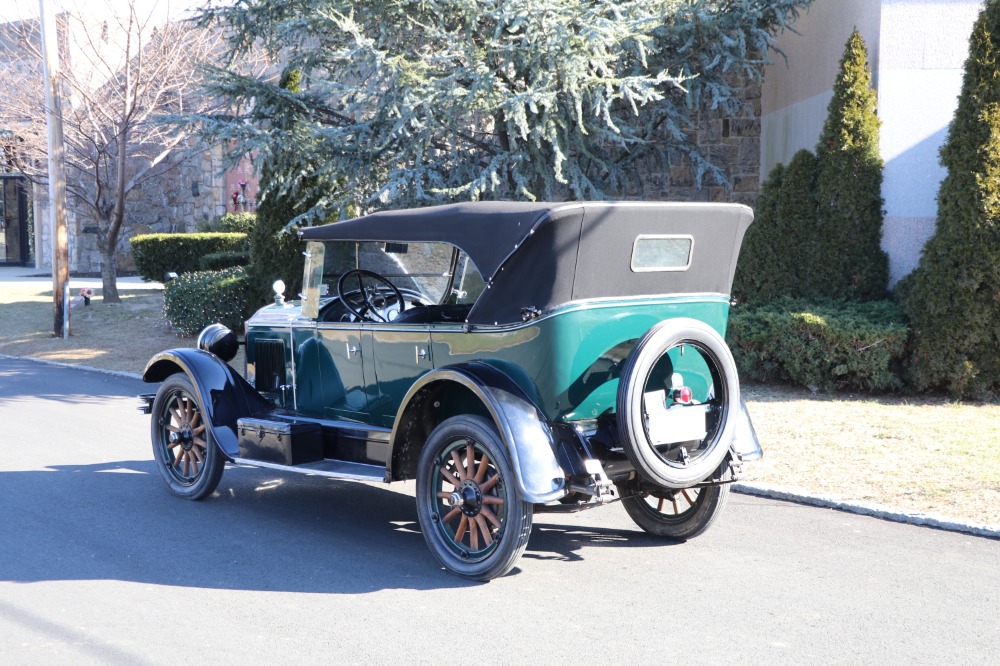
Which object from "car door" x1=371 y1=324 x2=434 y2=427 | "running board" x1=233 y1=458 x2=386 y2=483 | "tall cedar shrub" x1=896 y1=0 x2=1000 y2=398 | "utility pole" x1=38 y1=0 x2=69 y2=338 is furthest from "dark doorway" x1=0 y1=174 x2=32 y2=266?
"car door" x1=371 y1=324 x2=434 y2=427

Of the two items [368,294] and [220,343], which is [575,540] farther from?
[220,343]

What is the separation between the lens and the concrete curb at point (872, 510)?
19.2 feet

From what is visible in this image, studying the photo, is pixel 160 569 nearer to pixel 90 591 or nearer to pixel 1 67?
pixel 90 591

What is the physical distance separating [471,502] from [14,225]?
1301 inches

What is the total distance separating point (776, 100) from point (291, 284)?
7448mm

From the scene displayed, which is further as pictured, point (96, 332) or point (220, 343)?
point (96, 332)

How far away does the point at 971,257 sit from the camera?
932 cm

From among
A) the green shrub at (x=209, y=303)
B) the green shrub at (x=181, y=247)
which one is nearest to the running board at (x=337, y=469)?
the green shrub at (x=209, y=303)

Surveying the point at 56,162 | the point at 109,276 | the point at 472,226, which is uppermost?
the point at 56,162

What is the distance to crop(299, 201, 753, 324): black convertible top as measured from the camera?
4957mm

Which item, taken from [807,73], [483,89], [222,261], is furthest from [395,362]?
[222,261]

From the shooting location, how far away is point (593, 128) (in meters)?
11.7

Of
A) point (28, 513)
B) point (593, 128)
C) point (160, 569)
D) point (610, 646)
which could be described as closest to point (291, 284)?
point (593, 128)

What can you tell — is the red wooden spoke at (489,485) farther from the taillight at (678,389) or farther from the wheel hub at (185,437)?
the wheel hub at (185,437)
